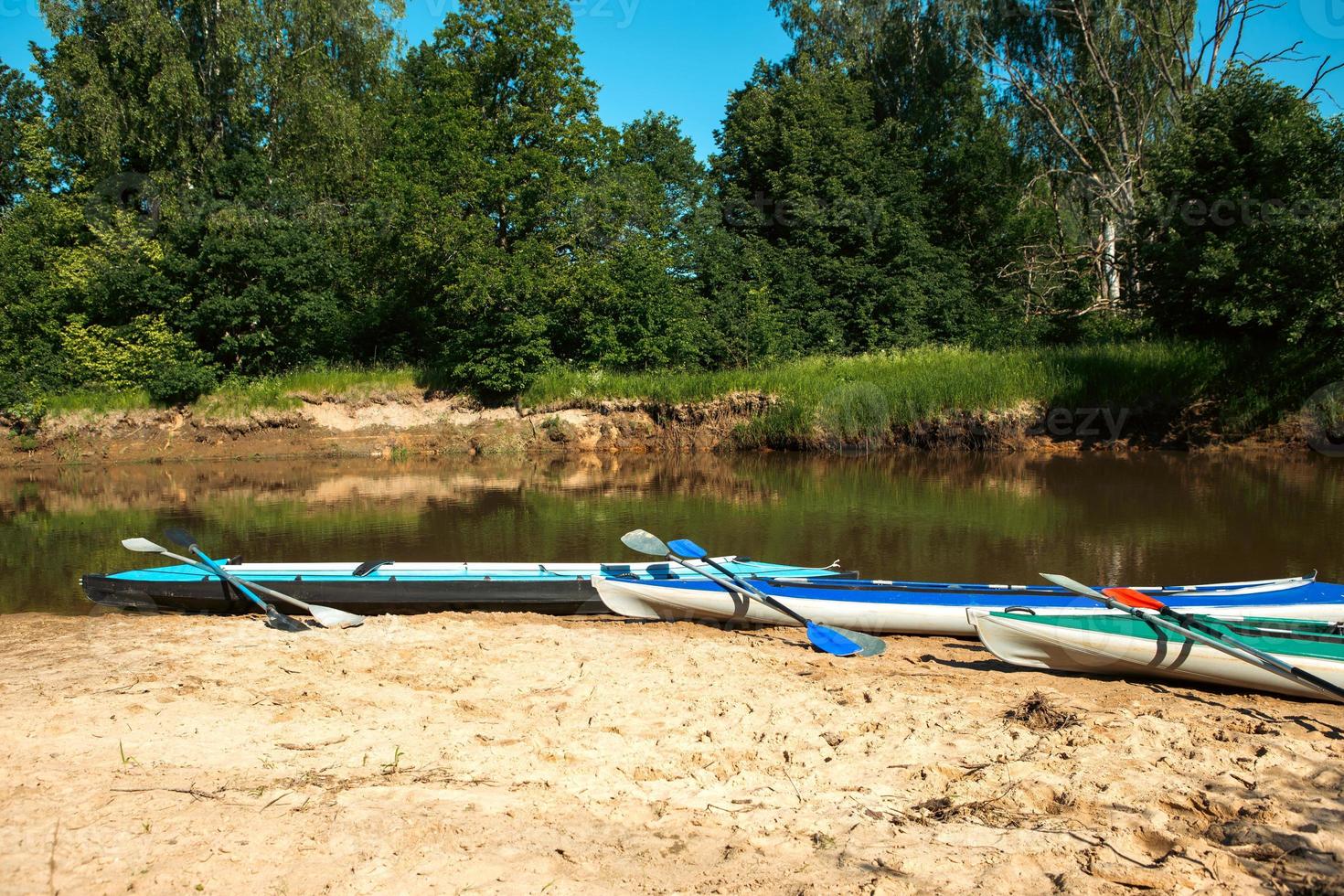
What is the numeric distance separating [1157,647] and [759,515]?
740 centimetres

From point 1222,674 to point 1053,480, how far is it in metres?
10.8

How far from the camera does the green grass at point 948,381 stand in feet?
63.8

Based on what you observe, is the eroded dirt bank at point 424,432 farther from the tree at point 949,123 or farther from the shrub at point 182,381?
the tree at point 949,123

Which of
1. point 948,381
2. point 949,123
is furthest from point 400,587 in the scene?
point 949,123

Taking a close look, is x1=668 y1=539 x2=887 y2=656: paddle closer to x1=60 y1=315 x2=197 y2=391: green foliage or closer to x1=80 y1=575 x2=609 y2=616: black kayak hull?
x1=80 y1=575 x2=609 y2=616: black kayak hull

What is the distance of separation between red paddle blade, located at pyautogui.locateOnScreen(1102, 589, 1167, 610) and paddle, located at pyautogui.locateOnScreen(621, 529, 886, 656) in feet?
4.95

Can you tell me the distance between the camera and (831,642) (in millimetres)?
6430

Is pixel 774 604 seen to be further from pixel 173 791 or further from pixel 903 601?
pixel 173 791

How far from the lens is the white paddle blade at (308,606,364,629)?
711cm

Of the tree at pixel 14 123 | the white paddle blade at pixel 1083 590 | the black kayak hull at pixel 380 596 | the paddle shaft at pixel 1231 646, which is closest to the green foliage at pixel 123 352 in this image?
the tree at pixel 14 123

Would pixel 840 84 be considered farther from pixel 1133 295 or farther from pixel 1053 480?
pixel 1053 480

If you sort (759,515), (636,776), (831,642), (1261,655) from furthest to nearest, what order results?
1. (759,515)
2. (831,642)
3. (1261,655)
4. (636,776)

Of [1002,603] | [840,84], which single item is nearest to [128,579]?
[1002,603]

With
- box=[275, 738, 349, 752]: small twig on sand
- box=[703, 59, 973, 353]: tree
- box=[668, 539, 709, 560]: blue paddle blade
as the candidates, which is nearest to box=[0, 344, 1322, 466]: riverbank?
box=[703, 59, 973, 353]: tree
